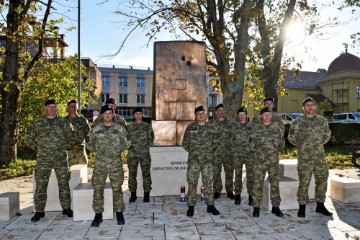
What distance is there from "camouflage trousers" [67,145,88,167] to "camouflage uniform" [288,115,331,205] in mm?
4960

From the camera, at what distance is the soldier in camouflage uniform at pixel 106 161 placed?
587 centimetres

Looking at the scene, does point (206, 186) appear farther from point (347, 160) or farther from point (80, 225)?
point (347, 160)

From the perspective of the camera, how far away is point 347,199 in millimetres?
7320

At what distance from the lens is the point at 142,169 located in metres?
7.59

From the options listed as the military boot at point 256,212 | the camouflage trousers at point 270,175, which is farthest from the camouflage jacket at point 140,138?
the military boot at point 256,212

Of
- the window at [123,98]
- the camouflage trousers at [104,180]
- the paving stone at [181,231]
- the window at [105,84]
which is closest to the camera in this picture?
the paving stone at [181,231]

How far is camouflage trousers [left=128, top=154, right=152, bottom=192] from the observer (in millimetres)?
7527

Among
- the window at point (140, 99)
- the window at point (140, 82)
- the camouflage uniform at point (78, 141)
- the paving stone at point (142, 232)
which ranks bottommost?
the paving stone at point (142, 232)

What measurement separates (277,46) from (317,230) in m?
8.81

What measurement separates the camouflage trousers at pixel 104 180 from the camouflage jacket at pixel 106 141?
0.46 ft

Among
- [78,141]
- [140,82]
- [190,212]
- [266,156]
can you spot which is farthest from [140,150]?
[140,82]

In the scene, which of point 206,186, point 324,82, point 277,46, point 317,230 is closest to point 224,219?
point 206,186

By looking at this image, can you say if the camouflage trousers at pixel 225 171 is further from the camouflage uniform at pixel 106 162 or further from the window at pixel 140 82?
the window at pixel 140 82

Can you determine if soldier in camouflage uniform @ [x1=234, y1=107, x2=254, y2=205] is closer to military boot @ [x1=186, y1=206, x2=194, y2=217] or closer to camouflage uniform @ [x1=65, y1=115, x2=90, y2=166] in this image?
military boot @ [x1=186, y1=206, x2=194, y2=217]
